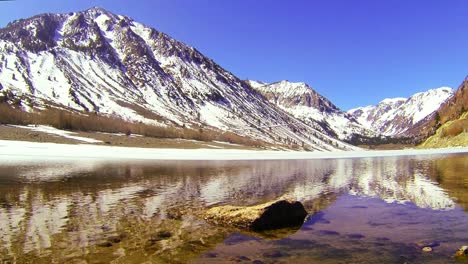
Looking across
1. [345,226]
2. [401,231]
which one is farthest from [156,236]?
[401,231]

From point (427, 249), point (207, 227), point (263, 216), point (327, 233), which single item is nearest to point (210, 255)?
point (207, 227)

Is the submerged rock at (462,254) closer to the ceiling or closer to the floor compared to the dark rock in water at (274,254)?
closer to the ceiling

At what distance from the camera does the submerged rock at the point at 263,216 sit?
21469 millimetres

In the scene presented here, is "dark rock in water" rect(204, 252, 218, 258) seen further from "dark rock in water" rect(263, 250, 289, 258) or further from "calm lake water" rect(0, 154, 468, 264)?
"dark rock in water" rect(263, 250, 289, 258)

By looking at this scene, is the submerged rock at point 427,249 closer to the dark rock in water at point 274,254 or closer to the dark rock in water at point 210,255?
the dark rock in water at point 274,254

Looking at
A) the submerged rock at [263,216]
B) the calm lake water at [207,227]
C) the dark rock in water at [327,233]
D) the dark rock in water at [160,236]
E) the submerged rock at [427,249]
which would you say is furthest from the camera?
the submerged rock at [263,216]

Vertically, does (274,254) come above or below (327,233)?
below

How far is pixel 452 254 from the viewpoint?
53.8 feet

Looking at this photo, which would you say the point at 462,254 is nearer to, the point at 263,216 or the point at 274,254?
the point at 274,254

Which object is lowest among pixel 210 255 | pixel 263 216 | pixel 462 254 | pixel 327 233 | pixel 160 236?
pixel 210 255

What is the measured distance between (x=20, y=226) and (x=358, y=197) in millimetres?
24448

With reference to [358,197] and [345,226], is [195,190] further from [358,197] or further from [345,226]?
[345,226]

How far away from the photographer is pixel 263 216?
21500 millimetres

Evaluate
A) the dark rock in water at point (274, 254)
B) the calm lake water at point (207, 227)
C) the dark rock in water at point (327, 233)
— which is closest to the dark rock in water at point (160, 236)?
the calm lake water at point (207, 227)
